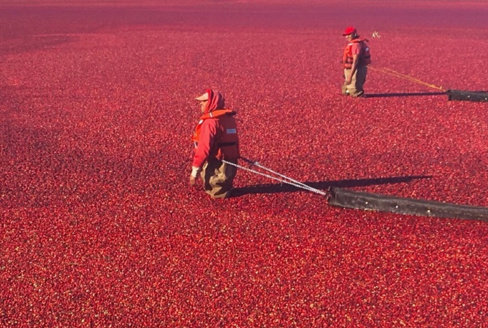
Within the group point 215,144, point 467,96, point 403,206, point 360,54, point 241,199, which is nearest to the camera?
point 403,206

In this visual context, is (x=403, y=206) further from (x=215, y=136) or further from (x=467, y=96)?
(x=467, y=96)

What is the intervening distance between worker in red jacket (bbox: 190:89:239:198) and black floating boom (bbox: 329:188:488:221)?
64.6 inches

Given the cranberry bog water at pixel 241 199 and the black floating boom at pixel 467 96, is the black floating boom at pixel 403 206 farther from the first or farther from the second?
the black floating boom at pixel 467 96

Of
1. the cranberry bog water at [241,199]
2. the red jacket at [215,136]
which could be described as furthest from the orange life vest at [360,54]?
the red jacket at [215,136]

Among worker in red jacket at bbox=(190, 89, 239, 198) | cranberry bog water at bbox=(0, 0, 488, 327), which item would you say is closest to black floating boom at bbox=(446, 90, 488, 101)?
cranberry bog water at bbox=(0, 0, 488, 327)

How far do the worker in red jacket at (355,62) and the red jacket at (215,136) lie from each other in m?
6.77

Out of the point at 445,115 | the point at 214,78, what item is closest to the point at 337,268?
the point at 445,115

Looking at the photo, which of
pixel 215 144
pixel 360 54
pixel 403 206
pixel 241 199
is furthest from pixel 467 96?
pixel 215 144

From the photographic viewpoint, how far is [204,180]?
26.4ft

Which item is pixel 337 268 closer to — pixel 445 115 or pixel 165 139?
pixel 165 139

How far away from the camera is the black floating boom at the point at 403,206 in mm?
7359

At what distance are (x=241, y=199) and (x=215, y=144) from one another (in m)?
1.06

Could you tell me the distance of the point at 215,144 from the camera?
7699 millimetres

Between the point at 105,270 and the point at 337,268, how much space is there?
9.29 feet
